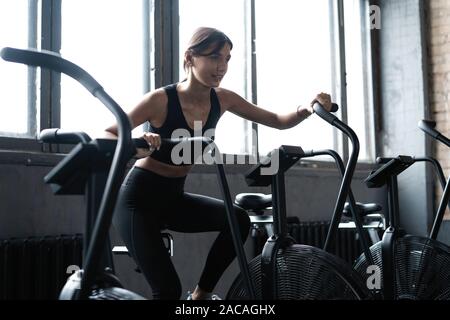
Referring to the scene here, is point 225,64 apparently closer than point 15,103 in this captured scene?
Yes

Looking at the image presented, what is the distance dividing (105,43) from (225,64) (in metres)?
1.31

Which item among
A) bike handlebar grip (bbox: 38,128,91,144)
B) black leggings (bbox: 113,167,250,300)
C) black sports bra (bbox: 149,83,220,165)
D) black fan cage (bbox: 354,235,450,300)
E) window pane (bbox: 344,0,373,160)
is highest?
window pane (bbox: 344,0,373,160)

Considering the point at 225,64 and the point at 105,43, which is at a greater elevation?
the point at 105,43

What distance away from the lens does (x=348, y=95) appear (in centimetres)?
527

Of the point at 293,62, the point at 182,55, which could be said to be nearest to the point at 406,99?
the point at 293,62

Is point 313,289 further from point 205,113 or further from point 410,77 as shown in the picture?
point 410,77

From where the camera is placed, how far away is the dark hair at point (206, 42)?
94.0 inches

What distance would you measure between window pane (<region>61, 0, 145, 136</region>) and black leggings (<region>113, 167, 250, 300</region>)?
1006 millimetres

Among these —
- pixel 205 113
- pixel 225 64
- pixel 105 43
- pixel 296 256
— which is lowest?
pixel 296 256

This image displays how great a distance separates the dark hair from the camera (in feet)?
7.84

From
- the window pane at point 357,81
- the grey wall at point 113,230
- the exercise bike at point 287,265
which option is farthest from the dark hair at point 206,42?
the window pane at point 357,81

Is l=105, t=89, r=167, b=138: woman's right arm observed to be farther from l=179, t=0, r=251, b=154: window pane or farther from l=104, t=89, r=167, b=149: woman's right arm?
l=179, t=0, r=251, b=154: window pane

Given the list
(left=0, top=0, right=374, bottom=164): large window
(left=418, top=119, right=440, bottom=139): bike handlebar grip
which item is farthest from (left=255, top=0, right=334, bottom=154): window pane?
(left=418, top=119, right=440, bottom=139): bike handlebar grip
